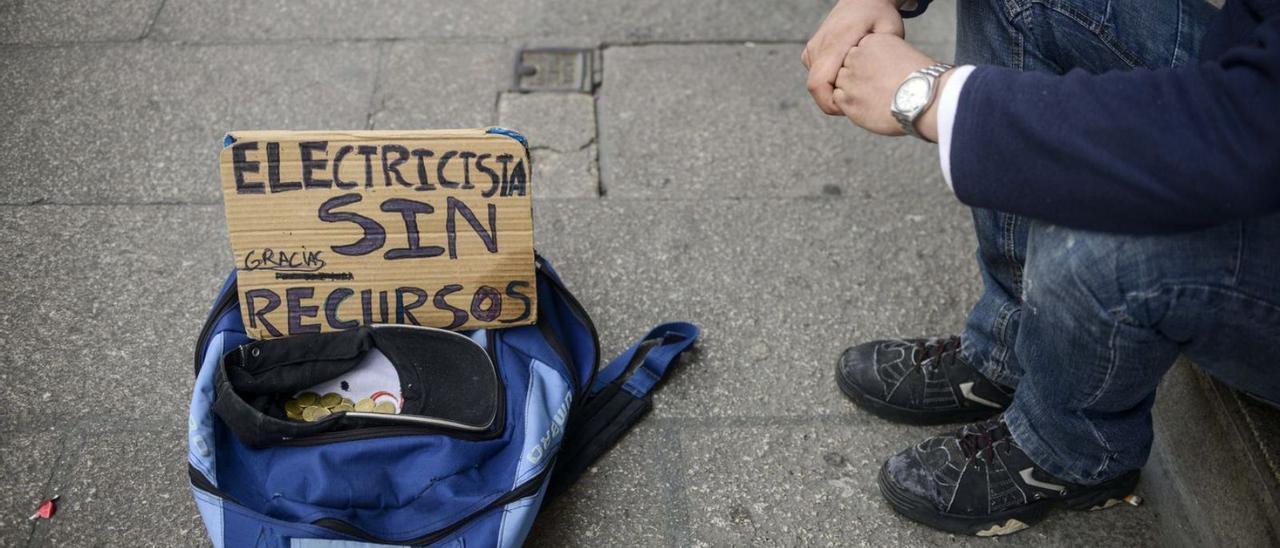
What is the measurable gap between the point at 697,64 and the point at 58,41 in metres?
1.90

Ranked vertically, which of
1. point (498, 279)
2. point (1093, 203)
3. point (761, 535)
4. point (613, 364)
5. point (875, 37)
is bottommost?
point (761, 535)

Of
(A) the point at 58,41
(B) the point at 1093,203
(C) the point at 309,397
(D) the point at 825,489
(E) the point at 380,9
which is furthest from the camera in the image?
(E) the point at 380,9

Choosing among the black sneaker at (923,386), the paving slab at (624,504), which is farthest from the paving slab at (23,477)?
the black sneaker at (923,386)

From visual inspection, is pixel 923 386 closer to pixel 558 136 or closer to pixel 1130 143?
pixel 1130 143

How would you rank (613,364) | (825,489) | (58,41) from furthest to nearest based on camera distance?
(58,41)
(613,364)
(825,489)

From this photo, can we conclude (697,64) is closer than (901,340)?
No

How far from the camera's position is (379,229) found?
5.62 feet

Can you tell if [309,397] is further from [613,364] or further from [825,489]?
[825,489]

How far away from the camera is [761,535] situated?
1.77 meters

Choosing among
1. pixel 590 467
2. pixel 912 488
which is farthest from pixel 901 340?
pixel 590 467

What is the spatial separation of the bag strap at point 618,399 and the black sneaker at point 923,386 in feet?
1.19

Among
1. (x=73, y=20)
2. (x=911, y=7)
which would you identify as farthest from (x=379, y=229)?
(x=73, y=20)

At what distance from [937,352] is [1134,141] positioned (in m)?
0.83

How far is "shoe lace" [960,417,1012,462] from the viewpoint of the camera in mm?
1768
